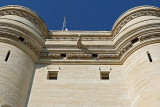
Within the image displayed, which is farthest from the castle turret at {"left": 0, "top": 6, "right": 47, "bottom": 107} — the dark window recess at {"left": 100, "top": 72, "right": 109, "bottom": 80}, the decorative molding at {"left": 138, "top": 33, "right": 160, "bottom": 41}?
the decorative molding at {"left": 138, "top": 33, "right": 160, "bottom": 41}

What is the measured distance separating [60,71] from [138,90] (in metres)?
3.93

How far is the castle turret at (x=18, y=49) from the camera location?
11281 mm

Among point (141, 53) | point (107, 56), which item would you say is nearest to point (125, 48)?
point (107, 56)

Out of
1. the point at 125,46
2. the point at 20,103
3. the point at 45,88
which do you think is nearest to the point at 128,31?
the point at 125,46

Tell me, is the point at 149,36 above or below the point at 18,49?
above

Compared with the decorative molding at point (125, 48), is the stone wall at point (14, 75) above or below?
below

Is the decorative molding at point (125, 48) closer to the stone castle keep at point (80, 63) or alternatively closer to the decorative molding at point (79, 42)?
the stone castle keep at point (80, 63)

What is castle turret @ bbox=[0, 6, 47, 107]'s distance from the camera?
11281mm

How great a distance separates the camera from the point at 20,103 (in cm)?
1124

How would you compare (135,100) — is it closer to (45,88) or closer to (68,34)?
(45,88)

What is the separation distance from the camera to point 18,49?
13.3 meters

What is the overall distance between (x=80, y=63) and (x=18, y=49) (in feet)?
10.1

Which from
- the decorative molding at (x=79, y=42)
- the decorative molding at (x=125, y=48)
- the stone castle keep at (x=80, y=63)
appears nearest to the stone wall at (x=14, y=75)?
the stone castle keep at (x=80, y=63)

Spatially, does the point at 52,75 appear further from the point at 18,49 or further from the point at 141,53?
the point at 141,53
